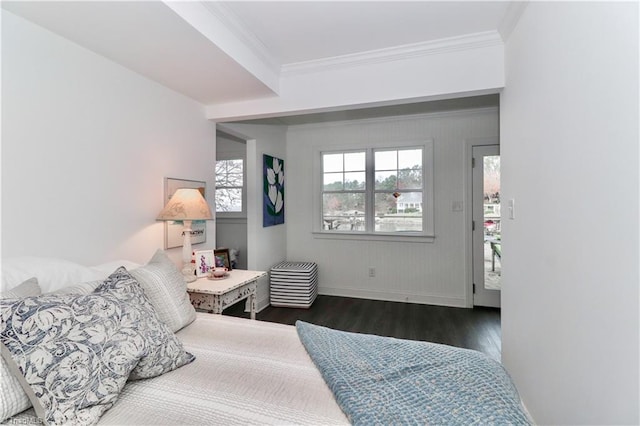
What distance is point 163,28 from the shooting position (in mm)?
1664

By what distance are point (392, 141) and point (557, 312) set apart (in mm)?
3057

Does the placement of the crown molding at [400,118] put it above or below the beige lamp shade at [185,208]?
above

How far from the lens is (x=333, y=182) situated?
4.43 meters

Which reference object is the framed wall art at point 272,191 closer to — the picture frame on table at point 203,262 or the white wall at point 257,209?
the white wall at point 257,209

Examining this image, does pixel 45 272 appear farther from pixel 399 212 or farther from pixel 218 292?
pixel 399 212

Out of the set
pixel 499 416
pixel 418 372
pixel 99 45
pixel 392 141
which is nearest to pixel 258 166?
pixel 392 141

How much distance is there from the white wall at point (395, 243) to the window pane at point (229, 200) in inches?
31.9

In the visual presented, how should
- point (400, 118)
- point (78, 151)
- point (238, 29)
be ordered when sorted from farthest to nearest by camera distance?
1. point (400, 118)
2. point (238, 29)
3. point (78, 151)

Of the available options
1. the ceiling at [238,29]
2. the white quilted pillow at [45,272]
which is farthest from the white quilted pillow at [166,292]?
the ceiling at [238,29]

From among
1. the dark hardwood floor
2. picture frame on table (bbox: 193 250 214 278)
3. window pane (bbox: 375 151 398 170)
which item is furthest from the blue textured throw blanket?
window pane (bbox: 375 151 398 170)

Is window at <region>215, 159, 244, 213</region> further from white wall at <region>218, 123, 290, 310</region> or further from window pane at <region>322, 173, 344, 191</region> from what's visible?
window pane at <region>322, 173, 344, 191</region>

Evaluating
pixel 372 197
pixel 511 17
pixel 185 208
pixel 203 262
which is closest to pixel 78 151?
pixel 185 208

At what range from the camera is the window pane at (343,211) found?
4.33 meters

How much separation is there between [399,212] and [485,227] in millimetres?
1041
